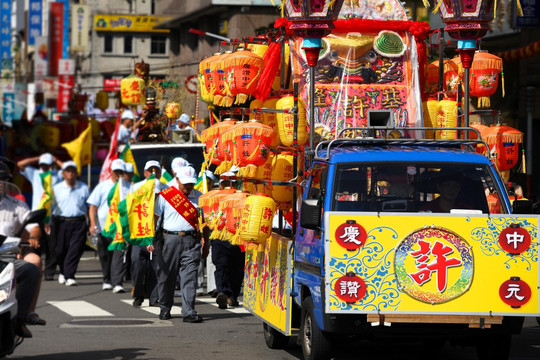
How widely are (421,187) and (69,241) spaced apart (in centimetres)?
1122

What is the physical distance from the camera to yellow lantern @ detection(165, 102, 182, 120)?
22470 mm

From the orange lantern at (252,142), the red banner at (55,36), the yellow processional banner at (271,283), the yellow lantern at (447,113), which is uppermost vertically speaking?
the red banner at (55,36)

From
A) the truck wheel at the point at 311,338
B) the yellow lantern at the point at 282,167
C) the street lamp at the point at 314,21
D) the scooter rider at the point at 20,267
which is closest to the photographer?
the scooter rider at the point at 20,267

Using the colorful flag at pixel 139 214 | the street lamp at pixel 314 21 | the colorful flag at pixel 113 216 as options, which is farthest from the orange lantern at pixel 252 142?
the colorful flag at pixel 113 216

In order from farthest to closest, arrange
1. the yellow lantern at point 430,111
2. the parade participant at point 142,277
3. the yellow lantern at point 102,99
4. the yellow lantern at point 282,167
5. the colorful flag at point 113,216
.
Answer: the yellow lantern at point 102,99 < the colorful flag at point 113,216 < the parade participant at point 142,277 < the yellow lantern at point 430,111 < the yellow lantern at point 282,167

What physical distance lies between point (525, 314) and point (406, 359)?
2.00 m

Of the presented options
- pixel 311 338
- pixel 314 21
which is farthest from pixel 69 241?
pixel 311 338

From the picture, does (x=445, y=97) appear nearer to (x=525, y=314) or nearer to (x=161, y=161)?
(x=525, y=314)

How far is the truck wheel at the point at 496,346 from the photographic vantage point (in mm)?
10008

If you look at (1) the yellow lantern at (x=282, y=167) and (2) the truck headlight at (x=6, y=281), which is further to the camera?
(1) the yellow lantern at (x=282, y=167)

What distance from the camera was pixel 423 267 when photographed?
9336 millimetres

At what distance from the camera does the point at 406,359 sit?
11.1m

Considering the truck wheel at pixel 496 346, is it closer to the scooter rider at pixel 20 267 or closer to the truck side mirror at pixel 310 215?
the truck side mirror at pixel 310 215

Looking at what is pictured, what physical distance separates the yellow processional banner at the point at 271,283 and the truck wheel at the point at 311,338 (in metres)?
0.26
